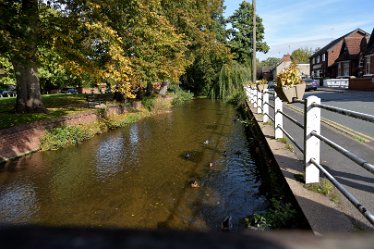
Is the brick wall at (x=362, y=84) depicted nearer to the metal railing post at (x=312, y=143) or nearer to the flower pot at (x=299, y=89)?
the flower pot at (x=299, y=89)

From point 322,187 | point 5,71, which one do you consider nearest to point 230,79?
point 5,71

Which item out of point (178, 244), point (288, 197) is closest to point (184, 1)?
point (288, 197)

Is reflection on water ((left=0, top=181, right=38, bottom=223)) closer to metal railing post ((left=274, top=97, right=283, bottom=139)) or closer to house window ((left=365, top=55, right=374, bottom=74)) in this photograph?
metal railing post ((left=274, top=97, right=283, bottom=139))

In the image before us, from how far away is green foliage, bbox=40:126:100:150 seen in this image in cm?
1219

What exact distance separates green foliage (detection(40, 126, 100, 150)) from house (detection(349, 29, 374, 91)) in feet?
87.3

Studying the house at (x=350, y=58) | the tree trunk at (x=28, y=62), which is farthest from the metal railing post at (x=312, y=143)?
the house at (x=350, y=58)

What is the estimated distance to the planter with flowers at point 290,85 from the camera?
6539 mm

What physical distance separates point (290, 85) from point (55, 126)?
10165 millimetres

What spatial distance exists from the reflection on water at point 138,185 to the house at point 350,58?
145 ft

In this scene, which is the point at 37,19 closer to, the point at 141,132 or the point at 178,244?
the point at 141,132

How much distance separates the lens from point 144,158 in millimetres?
9883

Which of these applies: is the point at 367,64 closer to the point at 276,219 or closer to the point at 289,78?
the point at 289,78

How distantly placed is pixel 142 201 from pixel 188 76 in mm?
37384

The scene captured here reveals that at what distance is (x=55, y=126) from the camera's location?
13.4m
